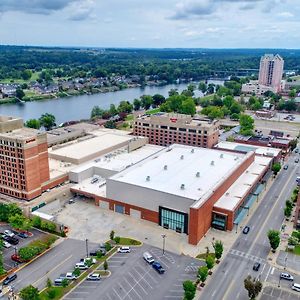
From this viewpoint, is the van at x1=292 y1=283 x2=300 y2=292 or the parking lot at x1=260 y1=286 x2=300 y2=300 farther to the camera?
the van at x1=292 y1=283 x2=300 y2=292

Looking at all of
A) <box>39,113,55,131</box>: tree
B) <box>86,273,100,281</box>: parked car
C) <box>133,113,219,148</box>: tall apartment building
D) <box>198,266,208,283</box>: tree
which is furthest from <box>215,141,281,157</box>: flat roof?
<box>39,113,55,131</box>: tree

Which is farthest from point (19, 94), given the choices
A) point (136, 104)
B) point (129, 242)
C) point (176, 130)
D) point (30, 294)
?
point (30, 294)

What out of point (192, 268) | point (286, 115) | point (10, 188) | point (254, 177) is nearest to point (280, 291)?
point (192, 268)

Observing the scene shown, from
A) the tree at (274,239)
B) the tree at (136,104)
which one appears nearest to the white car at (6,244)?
the tree at (274,239)

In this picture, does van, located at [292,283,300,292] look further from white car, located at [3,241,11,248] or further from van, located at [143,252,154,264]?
white car, located at [3,241,11,248]

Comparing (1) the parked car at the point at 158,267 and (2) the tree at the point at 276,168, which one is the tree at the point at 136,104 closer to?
(2) the tree at the point at 276,168

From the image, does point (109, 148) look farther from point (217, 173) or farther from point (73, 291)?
point (73, 291)
